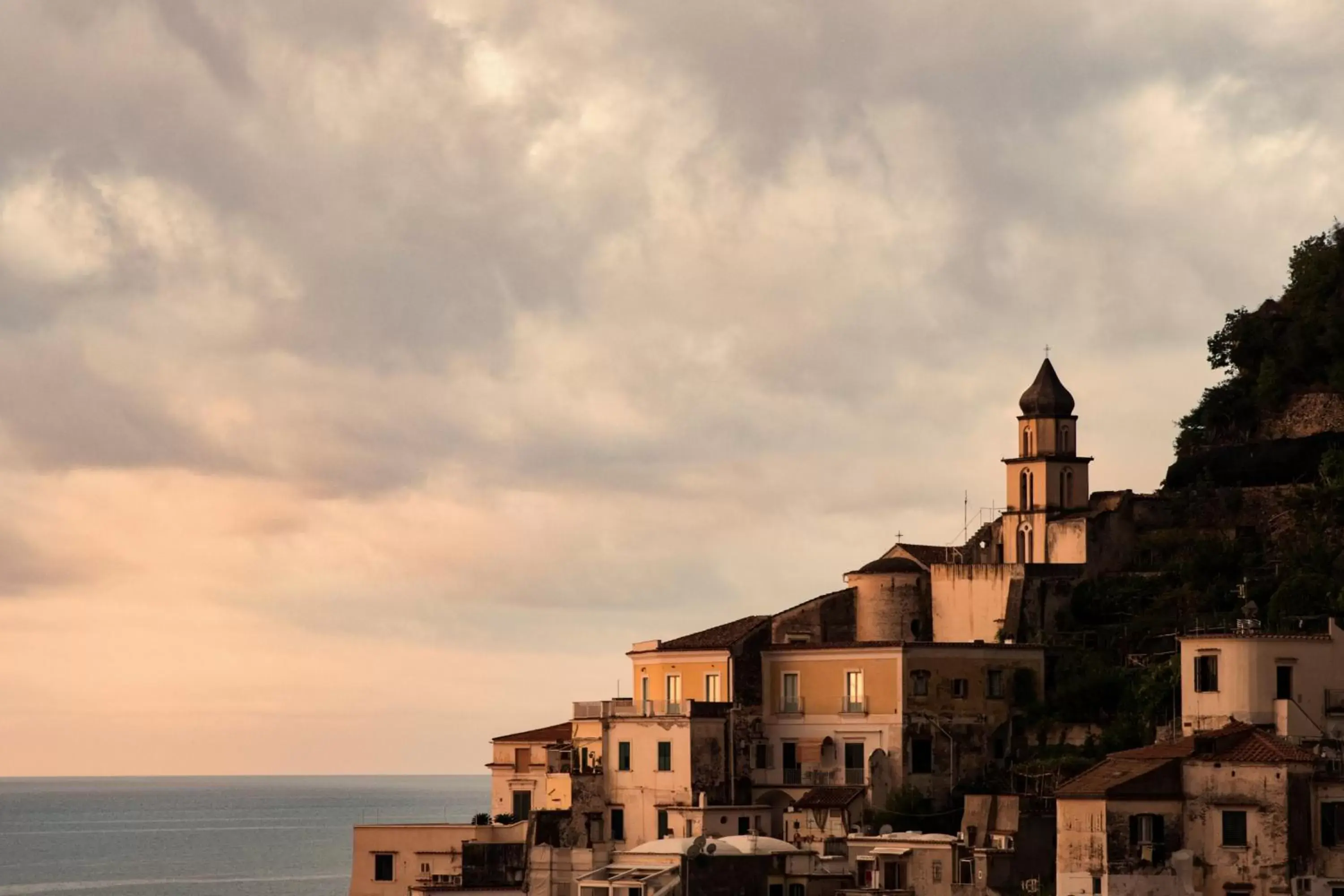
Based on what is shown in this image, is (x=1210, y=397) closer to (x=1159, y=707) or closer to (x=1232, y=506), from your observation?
(x=1232, y=506)

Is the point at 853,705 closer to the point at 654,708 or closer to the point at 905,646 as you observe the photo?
the point at 905,646

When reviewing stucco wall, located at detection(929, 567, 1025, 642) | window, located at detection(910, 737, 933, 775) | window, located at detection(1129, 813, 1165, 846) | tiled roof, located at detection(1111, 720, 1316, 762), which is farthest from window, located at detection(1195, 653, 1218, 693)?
stucco wall, located at detection(929, 567, 1025, 642)

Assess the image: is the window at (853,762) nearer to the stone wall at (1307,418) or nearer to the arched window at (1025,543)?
the arched window at (1025,543)

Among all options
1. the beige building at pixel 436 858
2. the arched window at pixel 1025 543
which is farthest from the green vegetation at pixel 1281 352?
the beige building at pixel 436 858

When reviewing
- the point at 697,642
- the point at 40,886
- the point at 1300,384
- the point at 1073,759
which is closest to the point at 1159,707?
the point at 1073,759

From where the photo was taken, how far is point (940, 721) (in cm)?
9019

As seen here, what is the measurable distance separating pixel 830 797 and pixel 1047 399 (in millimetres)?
18996

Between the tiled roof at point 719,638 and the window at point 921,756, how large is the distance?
7.16 metres

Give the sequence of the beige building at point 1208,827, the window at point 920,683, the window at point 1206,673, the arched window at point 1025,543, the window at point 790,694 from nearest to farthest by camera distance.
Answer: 1. the beige building at point 1208,827
2. the window at point 1206,673
3. the window at point 920,683
4. the window at point 790,694
5. the arched window at point 1025,543

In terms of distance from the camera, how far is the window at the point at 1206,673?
81.5 meters

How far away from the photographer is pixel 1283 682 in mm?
80625

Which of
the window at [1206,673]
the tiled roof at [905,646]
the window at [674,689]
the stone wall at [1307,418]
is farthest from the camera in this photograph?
the stone wall at [1307,418]

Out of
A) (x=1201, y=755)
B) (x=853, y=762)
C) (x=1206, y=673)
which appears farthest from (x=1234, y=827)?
(x=853, y=762)

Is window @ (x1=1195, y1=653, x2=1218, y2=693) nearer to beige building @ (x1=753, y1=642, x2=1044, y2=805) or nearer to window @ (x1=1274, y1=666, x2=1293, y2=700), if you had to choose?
window @ (x1=1274, y1=666, x2=1293, y2=700)
